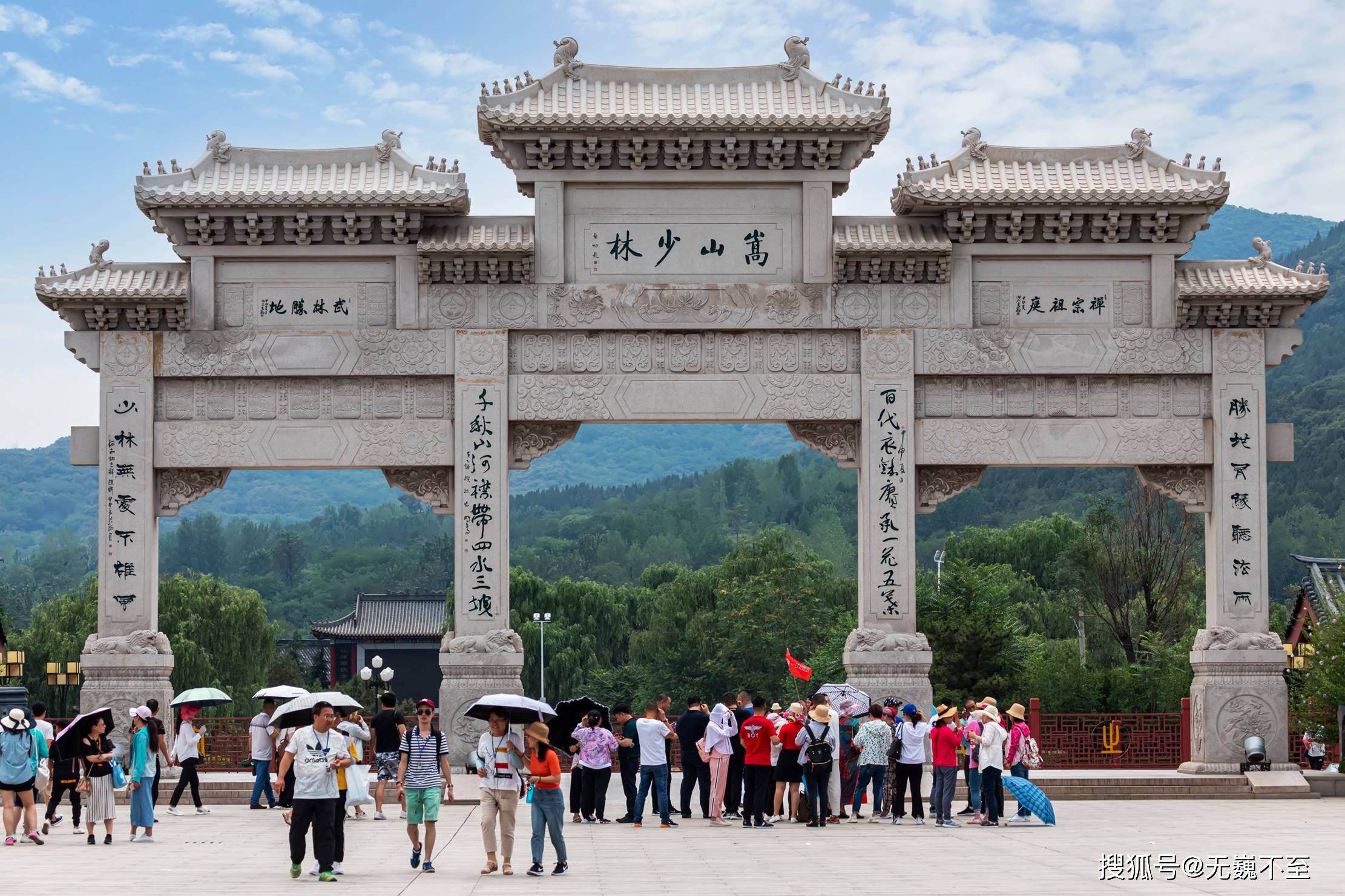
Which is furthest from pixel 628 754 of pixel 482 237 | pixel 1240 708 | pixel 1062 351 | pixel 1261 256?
pixel 1261 256

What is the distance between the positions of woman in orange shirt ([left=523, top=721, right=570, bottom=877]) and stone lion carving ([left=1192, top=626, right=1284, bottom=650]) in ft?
31.9

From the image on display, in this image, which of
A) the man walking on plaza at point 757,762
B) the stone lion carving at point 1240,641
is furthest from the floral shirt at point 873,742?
the stone lion carving at point 1240,641

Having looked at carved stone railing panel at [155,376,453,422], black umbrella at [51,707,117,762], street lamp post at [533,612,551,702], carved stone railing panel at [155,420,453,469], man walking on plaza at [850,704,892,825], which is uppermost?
carved stone railing panel at [155,376,453,422]

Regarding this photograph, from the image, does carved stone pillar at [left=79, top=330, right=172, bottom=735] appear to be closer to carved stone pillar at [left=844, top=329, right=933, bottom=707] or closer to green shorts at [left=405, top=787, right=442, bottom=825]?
green shorts at [left=405, top=787, right=442, bottom=825]

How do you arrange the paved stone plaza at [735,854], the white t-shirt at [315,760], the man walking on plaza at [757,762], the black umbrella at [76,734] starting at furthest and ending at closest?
the man walking on plaza at [757,762] → the black umbrella at [76,734] → the white t-shirt at [315,760] → the paved stone plaza at [735,854]

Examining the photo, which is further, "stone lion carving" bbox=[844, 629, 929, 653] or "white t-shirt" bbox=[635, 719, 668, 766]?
"stone lion carving" bbox=[844, 629, 929, 653]

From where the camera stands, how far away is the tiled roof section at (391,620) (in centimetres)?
5497

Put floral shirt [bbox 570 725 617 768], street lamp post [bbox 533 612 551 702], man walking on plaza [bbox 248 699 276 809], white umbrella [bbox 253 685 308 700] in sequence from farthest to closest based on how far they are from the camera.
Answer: street lamp post [bbox 533 612 551 702] < man walking on plaza [bbox 248 699 276 809] < white umbrella [bbox 253 685 308 700] < floral shirt [bbox 570 725 617 768]

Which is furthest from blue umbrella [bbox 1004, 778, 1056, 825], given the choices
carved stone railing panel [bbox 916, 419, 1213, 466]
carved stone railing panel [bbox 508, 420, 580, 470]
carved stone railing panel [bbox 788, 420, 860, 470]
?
carved stone railing panel [bbox 508, 420, 580, 470]

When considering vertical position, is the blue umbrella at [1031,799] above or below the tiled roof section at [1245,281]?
below

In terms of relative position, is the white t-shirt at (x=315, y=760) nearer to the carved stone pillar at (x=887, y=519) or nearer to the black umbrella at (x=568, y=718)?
the black umbrella at (x=568, y=718)

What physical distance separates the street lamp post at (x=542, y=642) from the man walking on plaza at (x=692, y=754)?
32640mm

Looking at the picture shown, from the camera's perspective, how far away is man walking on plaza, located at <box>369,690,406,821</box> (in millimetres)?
14820

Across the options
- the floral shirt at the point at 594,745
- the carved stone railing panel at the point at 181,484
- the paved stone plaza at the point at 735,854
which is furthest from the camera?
the carved stone railing panel at the point at 181,484
